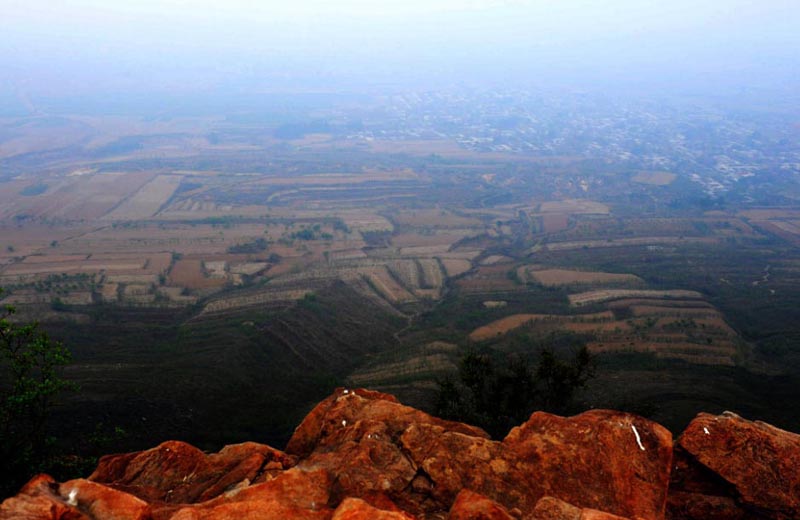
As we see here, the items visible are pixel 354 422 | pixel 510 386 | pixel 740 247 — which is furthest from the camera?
pixel 740 247

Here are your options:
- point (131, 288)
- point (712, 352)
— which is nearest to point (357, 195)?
point (131, 288)

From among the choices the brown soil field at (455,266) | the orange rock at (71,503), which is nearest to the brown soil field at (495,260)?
the brown soil field at (455,266)

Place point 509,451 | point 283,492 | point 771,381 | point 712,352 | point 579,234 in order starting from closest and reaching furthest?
point 283,492 < point 509,451 < point 771,381 < point 712,352 < point 579,234

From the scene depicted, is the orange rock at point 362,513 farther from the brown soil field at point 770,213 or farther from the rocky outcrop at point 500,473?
the brown soil field at point 770,213

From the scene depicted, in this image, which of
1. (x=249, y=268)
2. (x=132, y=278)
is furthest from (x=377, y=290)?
(x=132, y=278)

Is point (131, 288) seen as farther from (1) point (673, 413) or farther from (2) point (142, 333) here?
(1) point (673, 413)

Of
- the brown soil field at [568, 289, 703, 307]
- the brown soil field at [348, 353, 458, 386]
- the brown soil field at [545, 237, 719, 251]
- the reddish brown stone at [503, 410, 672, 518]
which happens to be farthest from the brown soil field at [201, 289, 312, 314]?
the brown soil field at [545, 237, 719, 251]
